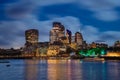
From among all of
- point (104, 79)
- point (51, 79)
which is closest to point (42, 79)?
point (51, 79)

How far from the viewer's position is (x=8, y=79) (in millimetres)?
68688

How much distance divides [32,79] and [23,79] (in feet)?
5.00

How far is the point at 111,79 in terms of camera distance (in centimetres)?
6850

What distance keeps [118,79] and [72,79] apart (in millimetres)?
7699

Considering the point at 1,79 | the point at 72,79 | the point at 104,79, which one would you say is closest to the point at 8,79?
the point at 1,79

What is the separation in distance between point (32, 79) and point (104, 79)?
12.2m

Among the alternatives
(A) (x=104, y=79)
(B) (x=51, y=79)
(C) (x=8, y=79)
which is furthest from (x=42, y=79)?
(A) (x=104, y=79)

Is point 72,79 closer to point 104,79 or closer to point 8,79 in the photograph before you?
point 104,79

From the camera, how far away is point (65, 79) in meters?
67.2

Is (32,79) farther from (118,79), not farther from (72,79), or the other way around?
(118,79)

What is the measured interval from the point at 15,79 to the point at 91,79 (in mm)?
12943

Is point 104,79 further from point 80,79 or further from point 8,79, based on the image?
point 8,79

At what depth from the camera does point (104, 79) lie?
226 feet

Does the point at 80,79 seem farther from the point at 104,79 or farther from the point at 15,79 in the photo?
the point at 15,79
